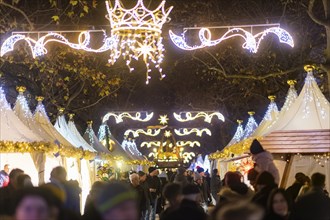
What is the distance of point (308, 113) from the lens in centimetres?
1759

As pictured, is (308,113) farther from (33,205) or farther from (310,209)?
(33,205)

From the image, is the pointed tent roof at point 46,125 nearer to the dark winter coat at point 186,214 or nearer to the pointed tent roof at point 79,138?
the pointed tent roof at point 79,138

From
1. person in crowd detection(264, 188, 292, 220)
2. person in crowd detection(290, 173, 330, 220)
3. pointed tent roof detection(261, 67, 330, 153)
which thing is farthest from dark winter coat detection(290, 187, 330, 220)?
pointed tent roof detection(261, 67, 330, 153)

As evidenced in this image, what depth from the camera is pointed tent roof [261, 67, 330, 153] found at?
1633 centimetres

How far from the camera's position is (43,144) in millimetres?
19812

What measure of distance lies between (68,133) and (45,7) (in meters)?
5.50

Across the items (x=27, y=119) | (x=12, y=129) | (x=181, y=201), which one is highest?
(x=27, y=119)

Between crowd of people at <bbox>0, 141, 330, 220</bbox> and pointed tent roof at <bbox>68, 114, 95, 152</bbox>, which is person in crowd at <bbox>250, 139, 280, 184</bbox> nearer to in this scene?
crowd of people at <bbox>0, 141, 330, 220</bbox>

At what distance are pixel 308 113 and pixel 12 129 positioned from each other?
299 inches

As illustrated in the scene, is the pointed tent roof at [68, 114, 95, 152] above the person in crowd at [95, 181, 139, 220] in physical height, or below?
above

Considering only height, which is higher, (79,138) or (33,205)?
(79,138)

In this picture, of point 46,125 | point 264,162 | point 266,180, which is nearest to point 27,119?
point 46,125

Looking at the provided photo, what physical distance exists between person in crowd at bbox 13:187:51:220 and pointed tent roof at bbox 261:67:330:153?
443 inches

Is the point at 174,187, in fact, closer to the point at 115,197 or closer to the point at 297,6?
the point at 115,197
